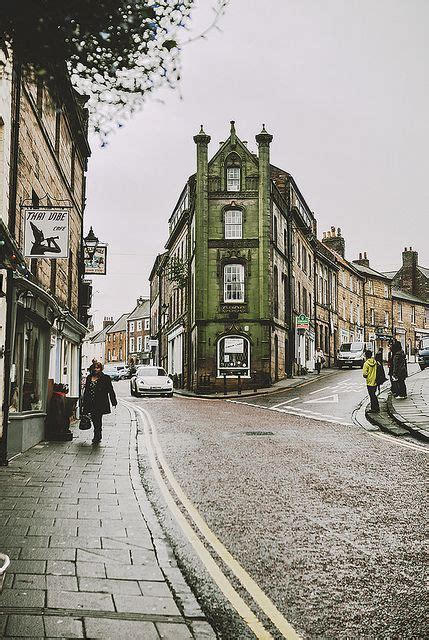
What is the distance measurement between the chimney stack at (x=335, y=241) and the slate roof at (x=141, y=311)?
3425cm

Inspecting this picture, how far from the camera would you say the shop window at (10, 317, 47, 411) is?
12445 mm

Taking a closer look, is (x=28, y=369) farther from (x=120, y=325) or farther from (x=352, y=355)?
(x=120, y=325)

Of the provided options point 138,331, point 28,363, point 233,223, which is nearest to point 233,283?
point 233,223

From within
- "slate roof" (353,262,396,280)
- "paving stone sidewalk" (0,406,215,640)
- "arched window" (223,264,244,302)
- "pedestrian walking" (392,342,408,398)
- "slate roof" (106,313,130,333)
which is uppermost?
"slate roof" (353,262,396,280)

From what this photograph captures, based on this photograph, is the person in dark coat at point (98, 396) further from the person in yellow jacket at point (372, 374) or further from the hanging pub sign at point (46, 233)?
the person in yellow jacket at point (372, 374)

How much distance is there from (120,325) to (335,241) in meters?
50.1

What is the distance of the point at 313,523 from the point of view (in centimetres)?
679

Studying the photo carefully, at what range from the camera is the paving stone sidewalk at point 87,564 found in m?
4.05

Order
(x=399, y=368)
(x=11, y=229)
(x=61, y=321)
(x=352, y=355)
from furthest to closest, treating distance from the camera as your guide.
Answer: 1. (x=352, y=355)
2. (x=399, y=368)
3. (x=61, y=321)
4. (x=11, y=229)

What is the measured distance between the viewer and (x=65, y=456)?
11930 millimetres

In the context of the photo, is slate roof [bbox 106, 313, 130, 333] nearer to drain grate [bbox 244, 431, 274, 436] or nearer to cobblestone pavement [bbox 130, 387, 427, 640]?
drain grate [bbox 244, 431, 274, 436]

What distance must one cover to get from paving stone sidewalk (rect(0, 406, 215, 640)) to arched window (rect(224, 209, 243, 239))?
30.7 metres

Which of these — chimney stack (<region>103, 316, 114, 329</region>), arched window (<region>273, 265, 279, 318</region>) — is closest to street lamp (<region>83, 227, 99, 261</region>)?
arched window (<region>273, 265, 279, 318</region>)

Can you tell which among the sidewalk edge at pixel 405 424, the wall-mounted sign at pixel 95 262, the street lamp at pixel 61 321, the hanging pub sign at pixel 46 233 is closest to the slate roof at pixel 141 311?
the wall-mounted sign at pixel 95 262
